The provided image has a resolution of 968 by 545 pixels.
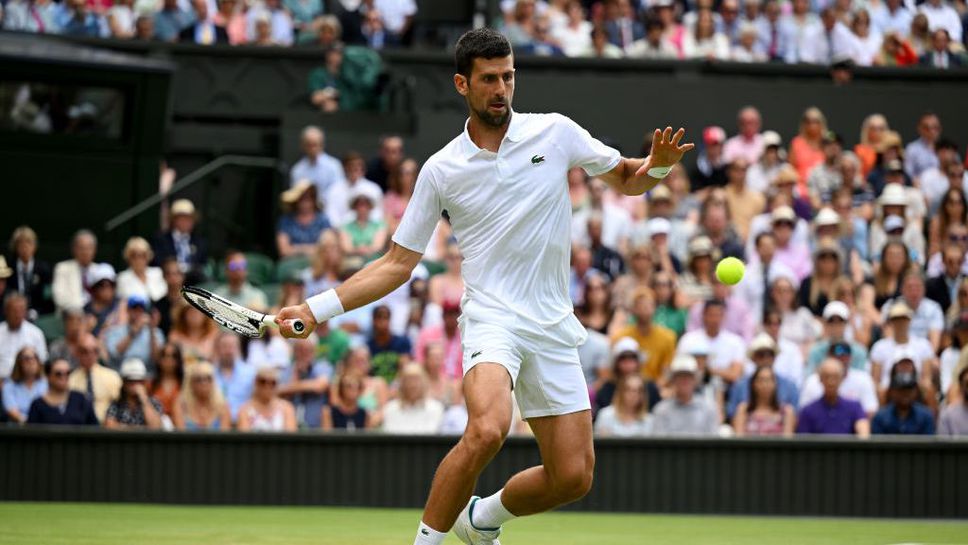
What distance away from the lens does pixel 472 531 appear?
23.4 ft

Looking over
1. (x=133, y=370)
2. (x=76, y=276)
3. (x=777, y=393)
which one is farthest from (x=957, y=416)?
(x=76, y=276)

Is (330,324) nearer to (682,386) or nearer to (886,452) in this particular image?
(682,386)

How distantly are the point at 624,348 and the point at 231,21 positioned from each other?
754cm

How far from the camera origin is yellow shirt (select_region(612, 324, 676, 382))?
518 inches

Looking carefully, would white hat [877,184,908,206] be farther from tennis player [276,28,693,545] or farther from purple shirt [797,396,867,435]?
tennis player [276,28,693,545]

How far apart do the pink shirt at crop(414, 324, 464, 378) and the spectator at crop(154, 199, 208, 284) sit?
258 cm

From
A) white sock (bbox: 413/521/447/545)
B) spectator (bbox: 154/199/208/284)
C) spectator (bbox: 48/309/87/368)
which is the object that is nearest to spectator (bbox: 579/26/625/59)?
spectator (bbox: 154/199/208/284)

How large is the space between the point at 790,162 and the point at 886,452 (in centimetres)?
539

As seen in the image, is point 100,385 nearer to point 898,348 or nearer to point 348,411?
point 348,411

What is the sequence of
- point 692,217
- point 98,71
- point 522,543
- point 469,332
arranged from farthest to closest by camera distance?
point 98,71 → point 692,217 → point 522,543 → point 469,332

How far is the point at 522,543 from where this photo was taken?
8.91 m

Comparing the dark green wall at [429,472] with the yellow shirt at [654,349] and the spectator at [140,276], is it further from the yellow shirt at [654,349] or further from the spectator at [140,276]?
the spectator at [140,276]

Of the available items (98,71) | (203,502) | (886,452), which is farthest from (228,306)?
(98,71)

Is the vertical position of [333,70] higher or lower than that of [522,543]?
higher
